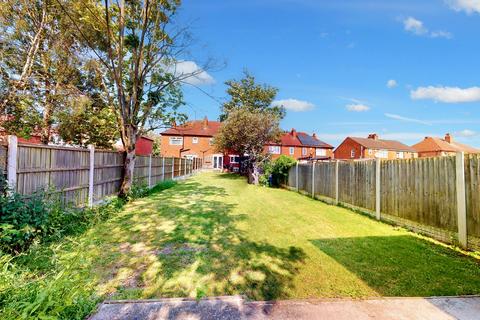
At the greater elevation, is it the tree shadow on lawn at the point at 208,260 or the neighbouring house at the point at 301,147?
the neighbouring house at the point at 301,147

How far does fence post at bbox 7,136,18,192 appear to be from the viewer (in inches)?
165

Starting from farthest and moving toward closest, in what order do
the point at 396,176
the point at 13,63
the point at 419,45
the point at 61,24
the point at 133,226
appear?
the point at 419,45
the point at 61,24
the point at 13,63
the point at 396,176
the point at 133,226

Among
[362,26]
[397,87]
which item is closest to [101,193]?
[362,26]

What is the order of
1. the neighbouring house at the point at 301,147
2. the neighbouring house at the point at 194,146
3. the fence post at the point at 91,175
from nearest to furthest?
the fence post at the point at 91,175
the neighbouring house at the point at 194,146
the neighbouring house at the point at 301,147

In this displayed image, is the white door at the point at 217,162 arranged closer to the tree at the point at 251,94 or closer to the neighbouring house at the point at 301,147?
the tree at the point at 251,94

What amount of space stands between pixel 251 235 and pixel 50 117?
11.7m

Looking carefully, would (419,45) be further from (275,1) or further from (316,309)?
(316,309)

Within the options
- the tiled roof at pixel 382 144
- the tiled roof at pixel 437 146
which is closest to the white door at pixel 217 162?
the tiled roof at pixel 382 144

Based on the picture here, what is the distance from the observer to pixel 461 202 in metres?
4.63

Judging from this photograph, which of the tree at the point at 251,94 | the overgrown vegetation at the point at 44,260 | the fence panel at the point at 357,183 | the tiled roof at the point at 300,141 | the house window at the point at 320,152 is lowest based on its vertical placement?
the overgrown vegetation at the point at 44,260

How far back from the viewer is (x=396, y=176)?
6.53 meters

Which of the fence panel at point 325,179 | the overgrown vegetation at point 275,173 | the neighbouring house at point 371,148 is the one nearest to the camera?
the fence panel at point 325,179

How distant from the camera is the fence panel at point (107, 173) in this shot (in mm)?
7378

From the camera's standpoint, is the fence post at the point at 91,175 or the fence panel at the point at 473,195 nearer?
the fence panel at the point at 473,195
